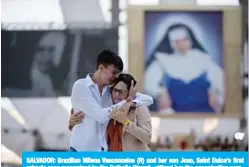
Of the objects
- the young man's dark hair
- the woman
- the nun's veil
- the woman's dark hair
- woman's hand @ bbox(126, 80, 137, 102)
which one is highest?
the nun's veil

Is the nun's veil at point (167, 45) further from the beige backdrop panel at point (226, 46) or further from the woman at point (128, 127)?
the woman at point (128, 127)

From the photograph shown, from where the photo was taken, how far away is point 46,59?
338 centimetres

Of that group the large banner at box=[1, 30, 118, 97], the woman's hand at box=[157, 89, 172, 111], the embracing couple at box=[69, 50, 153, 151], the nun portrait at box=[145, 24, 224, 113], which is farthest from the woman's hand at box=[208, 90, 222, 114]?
the large banner at box=[1, 30, 118, 97]

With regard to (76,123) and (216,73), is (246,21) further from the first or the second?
(76,123)

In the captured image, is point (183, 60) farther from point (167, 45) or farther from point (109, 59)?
point (109, 59)

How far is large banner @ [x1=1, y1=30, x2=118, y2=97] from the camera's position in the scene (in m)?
3.36

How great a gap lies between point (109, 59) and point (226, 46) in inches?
24.4

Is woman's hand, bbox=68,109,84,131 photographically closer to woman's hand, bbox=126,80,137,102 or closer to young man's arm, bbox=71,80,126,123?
young man's arm, bbox=71,80,126,123

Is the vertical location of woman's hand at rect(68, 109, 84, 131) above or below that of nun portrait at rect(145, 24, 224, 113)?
below

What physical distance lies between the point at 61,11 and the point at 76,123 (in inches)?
23.7

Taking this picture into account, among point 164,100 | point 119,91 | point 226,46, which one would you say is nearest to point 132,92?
point 119,91

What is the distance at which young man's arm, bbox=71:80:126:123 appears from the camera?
130 inches

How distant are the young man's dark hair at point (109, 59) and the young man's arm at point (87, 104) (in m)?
0.16

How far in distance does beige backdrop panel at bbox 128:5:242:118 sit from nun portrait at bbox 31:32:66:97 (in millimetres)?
384
